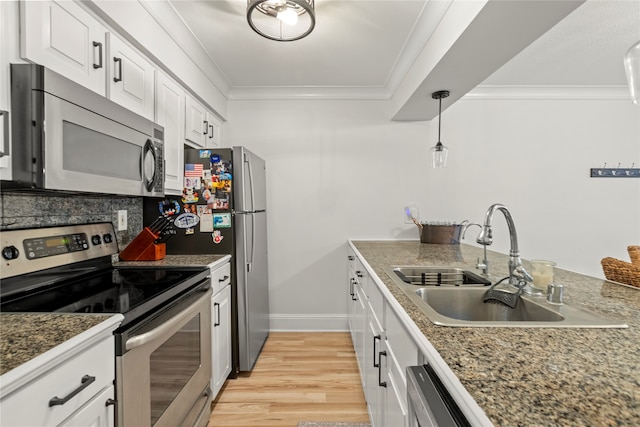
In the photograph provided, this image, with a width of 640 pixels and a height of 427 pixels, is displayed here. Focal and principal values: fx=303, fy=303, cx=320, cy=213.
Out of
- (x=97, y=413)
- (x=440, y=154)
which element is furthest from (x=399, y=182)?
(x=97, y=413)

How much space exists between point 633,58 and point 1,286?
92.1 inches

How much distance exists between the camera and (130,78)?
5.08 feet

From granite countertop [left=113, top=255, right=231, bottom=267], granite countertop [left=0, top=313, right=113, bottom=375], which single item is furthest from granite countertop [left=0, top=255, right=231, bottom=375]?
granite countertop [left=113, top=255, right=231, bottom=267]

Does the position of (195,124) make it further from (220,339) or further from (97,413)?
(97,413)

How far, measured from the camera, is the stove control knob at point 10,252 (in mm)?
1170

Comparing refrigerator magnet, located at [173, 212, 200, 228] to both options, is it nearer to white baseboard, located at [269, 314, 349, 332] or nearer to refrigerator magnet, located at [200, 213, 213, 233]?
refrigerator magnet, located at [200, 213, 213, 233]

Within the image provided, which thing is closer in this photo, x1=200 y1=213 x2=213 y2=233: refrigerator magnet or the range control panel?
the range control panel

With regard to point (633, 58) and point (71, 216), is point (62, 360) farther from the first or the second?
point (633, 58)

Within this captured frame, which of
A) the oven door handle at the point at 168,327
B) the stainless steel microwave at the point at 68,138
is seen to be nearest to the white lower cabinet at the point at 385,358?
the oven door handle at the point at 168,327

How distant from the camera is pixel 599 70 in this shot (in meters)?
2.63

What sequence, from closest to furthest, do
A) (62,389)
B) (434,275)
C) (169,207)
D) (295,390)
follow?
(62,389) < (434,275) < (295,390) < (169,207)

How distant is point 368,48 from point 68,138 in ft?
6.60

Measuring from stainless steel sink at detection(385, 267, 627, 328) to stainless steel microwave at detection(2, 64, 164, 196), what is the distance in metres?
1.28

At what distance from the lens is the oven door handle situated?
101 centimetres
